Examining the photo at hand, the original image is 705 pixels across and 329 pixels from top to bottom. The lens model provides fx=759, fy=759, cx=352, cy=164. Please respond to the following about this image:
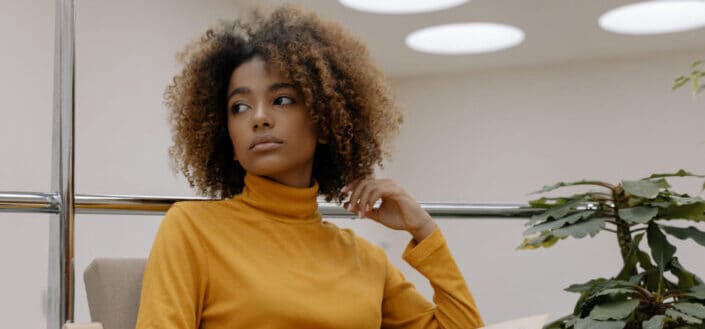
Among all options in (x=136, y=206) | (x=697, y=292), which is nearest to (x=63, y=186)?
(x=136, y=206)

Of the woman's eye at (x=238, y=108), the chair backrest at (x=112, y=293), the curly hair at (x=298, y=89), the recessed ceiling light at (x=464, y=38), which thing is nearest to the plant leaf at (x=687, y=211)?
the curly hair at (x=298, y=89)

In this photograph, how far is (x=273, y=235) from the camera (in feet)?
3.71

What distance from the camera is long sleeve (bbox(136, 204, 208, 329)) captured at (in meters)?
0.97

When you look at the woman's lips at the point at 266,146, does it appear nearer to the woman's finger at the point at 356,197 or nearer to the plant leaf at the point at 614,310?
the woman's finger at the point at 356,197

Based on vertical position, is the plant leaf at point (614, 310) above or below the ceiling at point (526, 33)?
below

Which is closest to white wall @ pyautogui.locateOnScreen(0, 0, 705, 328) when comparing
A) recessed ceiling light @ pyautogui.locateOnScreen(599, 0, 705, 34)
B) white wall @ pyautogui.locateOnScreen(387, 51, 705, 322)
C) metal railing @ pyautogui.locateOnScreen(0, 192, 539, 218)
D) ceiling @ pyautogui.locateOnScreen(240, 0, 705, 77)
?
white wall @ pyautogui.locateOnScreen(387, 51, 705, 322)

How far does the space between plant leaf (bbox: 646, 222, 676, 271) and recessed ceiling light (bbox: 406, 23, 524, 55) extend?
12.5 ft

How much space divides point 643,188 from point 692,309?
22cm

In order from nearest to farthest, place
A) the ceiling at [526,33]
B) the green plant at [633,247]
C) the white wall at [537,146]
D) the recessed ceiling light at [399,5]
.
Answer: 1. the green plant at [633,247]
2. the recessed ceiling light at [399,5]
3. the ceiling at [526,33]
4. the white wall at [537,146]

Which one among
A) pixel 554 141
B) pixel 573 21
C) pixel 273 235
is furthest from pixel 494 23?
pixel 273 235

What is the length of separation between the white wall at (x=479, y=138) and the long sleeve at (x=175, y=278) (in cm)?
231

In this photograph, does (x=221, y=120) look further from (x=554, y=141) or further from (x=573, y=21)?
(x=554, y=141)

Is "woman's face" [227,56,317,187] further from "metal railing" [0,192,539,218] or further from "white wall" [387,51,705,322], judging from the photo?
"white wall" [387,51,705,322]

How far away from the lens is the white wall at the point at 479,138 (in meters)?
3.38
